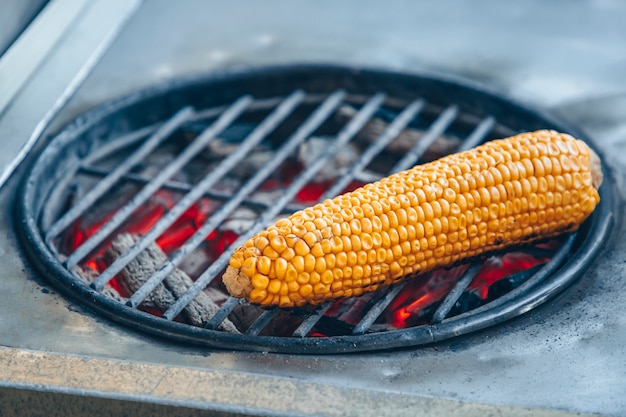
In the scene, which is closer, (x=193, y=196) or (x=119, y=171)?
(x=193, y=196)

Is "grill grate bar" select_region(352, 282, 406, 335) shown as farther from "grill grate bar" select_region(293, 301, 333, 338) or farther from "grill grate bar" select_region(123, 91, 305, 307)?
"grill grate bar" select_region(123, 91, 305, 307)

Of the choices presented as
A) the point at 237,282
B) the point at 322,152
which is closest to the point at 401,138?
the point at 322,152

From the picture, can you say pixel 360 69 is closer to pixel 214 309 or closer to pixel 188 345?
pixel 214 309

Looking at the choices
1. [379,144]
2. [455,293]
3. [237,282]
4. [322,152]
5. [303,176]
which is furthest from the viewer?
[322,152]

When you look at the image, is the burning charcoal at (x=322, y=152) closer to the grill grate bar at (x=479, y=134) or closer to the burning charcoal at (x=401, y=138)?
the burning charcoal at (x=401, y=138)

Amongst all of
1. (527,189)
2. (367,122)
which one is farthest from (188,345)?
(367,122)

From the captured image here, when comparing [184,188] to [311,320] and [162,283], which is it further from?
[311,320]
